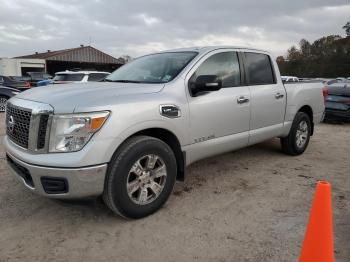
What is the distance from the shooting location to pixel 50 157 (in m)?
3.04

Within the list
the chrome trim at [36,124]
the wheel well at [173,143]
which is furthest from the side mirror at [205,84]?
the chrome trim at [36,124]

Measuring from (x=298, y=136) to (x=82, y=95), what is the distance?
161 inches

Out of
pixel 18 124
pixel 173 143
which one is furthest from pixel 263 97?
pixel 18 124

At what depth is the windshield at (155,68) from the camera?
161 inches

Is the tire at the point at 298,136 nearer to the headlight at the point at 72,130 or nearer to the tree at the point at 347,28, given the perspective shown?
the headlight at the point at 72,130

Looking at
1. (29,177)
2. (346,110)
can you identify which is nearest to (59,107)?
(29,177)

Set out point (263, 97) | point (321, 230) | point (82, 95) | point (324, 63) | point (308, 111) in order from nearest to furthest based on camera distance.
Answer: point (321, 230), point (82, 95), point (263, 97), point (308, 111), point (324, 63)

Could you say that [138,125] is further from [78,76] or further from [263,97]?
[78,76]

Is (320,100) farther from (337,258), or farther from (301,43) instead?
(301,43)

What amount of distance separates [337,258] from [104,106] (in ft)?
7.75

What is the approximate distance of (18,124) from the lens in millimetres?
3461

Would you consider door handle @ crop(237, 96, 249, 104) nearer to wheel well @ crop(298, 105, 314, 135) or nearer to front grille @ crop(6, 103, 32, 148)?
wheel well @ crop(298, 105, 314, 135)

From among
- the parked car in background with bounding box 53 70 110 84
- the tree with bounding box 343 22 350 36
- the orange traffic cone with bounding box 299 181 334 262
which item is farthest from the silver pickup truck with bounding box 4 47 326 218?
the tree with bounding box 343 22 350 36

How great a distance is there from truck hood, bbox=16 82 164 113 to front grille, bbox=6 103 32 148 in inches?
6.2
